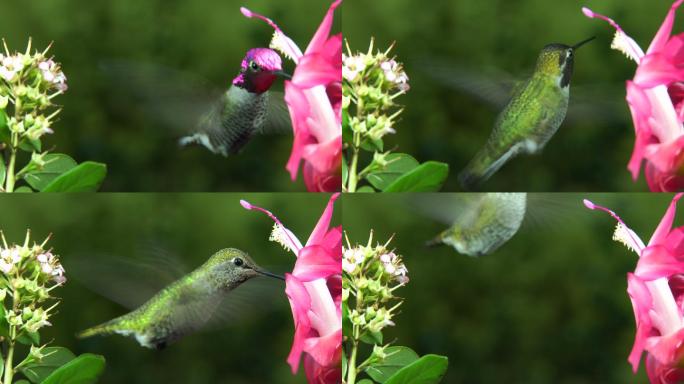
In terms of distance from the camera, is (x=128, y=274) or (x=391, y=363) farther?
(x=391, y=363)

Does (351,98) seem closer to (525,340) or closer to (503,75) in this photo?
(503,75)

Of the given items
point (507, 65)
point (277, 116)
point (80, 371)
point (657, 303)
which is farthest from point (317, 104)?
point (657, 303)

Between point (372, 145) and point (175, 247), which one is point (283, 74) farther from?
point (175, 247)

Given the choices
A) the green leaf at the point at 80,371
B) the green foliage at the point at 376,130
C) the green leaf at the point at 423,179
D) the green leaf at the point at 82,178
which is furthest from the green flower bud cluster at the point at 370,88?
the green leaf at the point at 80,371

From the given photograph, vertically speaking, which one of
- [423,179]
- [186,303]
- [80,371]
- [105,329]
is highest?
[423,179]

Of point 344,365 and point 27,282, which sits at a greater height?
point 27,282

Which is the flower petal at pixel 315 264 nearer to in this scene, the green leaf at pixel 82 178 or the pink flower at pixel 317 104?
the pink flower at pixel 317 104
